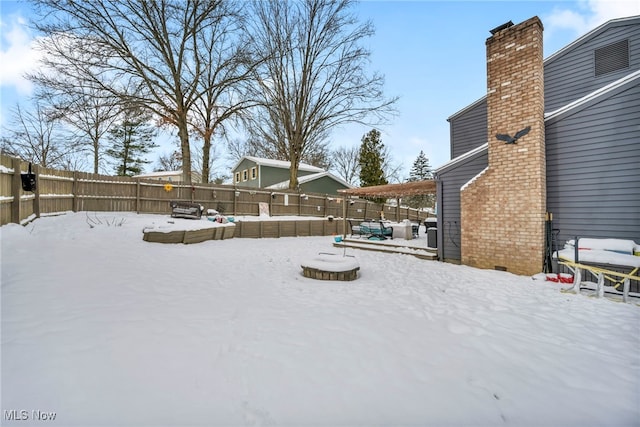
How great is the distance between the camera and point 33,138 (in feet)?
70.6

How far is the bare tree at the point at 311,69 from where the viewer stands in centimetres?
1733

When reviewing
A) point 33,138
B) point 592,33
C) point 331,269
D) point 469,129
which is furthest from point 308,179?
point 33,138

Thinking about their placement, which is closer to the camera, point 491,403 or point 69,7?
point 491,403

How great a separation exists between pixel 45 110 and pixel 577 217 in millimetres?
21198

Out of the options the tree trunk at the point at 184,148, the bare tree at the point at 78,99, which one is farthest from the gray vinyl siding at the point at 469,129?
the bare tree at the point at 78,99

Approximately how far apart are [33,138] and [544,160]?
32714mm

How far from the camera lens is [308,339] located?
9.26 feet

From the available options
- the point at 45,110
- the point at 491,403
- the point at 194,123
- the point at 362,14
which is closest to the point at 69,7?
the point at 45,110

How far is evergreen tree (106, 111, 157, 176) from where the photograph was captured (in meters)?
22.6

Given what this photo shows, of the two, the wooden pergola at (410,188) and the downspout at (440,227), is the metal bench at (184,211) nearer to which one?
the wooden pergola at (410,188)

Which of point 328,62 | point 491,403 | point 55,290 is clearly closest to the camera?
point 491,403

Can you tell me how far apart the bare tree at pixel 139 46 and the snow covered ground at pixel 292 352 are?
12.6 m

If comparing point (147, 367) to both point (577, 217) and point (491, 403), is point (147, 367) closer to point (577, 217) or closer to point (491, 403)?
point (491, 403)

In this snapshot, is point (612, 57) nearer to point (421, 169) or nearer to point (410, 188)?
point (410, 188)
